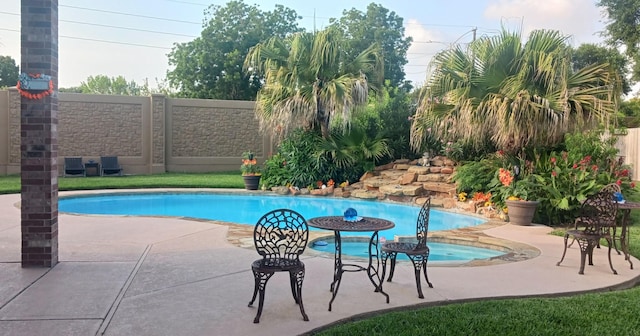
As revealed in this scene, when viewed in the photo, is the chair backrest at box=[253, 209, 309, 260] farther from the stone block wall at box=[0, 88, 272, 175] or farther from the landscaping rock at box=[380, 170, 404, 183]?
the stone block wall at box=[0, 88, 272, 175]

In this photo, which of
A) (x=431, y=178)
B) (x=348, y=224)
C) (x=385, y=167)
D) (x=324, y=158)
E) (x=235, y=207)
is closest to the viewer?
(x=348, y=224)

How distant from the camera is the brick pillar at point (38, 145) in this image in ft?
16.5

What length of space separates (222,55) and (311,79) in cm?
1623

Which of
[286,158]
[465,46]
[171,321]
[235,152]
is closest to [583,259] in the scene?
[171,321]

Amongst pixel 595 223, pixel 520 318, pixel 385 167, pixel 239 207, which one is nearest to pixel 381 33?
pixel 385 167

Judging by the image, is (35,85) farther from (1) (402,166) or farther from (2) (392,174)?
(1) (402,166)

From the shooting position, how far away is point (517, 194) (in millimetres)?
9172

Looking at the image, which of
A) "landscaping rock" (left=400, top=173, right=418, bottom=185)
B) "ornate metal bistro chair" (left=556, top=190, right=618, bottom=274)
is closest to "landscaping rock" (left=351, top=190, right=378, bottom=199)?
"landscaping rock" (left=400, top=173, right=418, bottom=185)

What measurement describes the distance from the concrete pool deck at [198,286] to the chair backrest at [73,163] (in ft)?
36.1

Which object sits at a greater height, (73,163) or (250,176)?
(73,163)

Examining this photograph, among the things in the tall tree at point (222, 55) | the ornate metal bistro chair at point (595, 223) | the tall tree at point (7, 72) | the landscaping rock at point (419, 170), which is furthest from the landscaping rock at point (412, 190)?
the tall tree at point (7, 72)

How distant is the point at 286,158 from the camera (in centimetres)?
1492

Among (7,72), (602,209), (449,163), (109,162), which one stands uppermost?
(7,72)

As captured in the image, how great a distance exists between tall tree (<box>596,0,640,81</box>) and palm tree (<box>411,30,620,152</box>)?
16.2 meters
